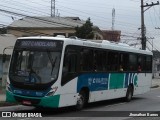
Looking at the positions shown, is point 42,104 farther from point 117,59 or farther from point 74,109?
point 117,59

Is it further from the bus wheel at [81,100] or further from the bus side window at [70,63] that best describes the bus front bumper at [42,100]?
the bus wheel at [81,100]

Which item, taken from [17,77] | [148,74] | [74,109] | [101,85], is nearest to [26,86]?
[17,77]

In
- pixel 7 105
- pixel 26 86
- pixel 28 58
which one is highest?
pixel 28 58

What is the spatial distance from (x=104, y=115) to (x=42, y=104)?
2394mm

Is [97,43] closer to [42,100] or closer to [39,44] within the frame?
[39,44]

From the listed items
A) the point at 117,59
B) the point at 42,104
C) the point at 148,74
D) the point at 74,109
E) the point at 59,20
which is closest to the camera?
the point at 42,104

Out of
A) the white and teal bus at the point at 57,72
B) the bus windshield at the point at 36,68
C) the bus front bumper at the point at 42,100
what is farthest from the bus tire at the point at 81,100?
the bus windshield at the point at 36,68

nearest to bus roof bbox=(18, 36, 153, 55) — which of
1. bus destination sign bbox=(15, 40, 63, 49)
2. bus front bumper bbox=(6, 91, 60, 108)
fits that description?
bus destination sign bbox=(15, 40, 63, 49)

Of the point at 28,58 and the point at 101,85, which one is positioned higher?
the point at 28,58

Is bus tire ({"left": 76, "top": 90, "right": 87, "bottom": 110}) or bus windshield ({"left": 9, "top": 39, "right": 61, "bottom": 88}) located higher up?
bus windshield ({"left": 9, "top": 39, "right": 61, "bottom": 88})

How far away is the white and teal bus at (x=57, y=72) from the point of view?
51.1 feet

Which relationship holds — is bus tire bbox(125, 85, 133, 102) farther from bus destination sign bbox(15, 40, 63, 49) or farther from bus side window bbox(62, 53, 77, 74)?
bus destination sign bbox(15, 40, 63, 49)

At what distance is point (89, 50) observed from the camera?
1819 cm

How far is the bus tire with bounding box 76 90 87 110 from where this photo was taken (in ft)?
57.1
